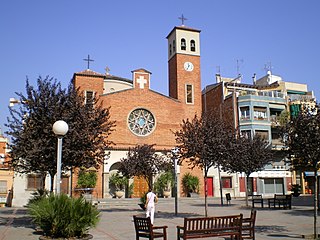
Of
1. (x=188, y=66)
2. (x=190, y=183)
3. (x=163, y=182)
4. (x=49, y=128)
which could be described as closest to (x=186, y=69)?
(x=188, y=66)

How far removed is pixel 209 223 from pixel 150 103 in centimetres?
3138

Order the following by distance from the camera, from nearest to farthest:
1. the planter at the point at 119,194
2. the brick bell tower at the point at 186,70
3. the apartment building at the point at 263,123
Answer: the planter at the point at 119,194 → the brick bell tower at the point at 186,70 → the apartment building at the point at 263,123

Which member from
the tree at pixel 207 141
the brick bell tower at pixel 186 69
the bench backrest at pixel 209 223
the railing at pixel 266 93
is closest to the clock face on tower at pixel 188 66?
the brick bell tower at pixel 186 69

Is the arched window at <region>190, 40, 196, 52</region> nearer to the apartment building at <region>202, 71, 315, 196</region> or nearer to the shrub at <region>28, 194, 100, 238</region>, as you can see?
the apartment building at <region>202, 71, 315, 196</region>

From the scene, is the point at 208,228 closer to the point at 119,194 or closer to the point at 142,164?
the point at 142,164

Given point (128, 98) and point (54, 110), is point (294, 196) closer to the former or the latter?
point (128, 98)

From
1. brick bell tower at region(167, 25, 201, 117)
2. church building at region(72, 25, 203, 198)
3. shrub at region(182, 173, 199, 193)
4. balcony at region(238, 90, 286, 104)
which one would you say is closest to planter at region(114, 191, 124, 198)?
church building at region(72, 25, 203, 198)

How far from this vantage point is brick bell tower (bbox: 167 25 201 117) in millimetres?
41656

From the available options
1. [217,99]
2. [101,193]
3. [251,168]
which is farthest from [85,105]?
[217,99]

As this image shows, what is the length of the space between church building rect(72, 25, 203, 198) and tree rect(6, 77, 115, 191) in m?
20.7

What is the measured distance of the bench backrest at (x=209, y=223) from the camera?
355 inches

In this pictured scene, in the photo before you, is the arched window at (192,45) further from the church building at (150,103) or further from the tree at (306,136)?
the tree at (306,136)

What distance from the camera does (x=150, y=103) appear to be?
132 ft

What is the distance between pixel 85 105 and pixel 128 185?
21620 mm
